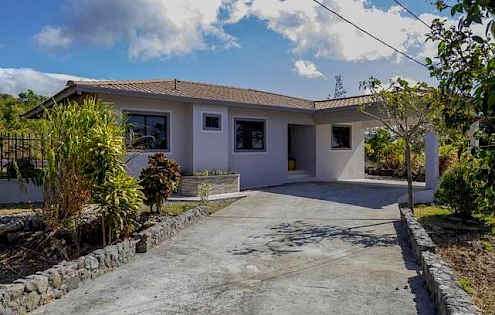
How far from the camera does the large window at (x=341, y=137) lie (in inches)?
785

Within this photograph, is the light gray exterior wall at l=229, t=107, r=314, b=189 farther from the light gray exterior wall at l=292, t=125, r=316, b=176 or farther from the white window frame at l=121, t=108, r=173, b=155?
the white window frame at l=121, t=108, r=173, b=155

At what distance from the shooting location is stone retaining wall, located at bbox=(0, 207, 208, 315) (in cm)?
451

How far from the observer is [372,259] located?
6.65 metres

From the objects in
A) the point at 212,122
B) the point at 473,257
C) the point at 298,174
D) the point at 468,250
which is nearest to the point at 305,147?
the point at 298,174

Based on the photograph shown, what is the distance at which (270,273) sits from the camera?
19.5ft

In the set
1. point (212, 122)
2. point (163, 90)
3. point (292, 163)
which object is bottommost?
point (292, 163)

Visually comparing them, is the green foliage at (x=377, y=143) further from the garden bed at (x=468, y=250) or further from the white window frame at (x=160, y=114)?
the white window frame at (x=160, y=114)

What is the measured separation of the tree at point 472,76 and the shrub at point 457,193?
5.50 m

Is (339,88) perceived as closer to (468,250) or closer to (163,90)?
(163,90)

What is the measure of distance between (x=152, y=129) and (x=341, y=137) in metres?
10.8

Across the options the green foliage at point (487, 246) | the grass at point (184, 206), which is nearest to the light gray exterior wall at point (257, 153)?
the grass at point (184, 206)

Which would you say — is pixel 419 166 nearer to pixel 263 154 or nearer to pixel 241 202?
pixel 263 154

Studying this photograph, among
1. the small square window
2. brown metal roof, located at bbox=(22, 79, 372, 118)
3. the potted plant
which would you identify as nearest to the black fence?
brown metal roof, located at bbox=(22, 79, 372, 118)

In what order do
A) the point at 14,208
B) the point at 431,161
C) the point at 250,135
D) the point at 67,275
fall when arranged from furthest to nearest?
the point at 250,135 < the point at 431,161 < the point at 14,208 < the point at 67,275
